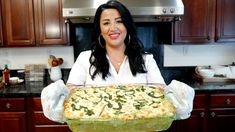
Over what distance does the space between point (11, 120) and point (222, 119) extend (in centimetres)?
191

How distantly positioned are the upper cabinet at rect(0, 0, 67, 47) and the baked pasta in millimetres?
1402

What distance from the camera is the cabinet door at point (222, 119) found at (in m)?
2.22

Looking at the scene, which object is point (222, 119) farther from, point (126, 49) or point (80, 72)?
point (80, 72)

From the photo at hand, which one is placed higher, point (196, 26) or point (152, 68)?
point (196, 26)

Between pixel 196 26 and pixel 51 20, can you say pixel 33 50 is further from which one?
pixel 196 26

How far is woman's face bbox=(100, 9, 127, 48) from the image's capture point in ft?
4.25

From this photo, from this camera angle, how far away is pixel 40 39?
7.78 feet

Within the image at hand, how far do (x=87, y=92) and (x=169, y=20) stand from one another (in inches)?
60.2

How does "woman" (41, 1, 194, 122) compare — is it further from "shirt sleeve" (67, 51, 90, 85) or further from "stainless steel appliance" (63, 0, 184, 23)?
"stainless steel appliance" (63, 0, 184, 23)

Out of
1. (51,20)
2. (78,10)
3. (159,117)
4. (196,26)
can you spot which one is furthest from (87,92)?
(196,26)

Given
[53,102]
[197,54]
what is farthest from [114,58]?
[197,54]

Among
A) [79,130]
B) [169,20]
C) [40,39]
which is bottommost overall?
[79,130]

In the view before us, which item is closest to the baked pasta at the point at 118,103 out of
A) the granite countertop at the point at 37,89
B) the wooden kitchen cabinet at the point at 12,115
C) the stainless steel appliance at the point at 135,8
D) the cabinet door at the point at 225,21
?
the stainless steel appliance at the point at 135,8

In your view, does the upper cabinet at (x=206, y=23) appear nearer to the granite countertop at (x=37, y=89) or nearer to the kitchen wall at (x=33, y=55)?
the granite countertop at (x=37, y=89)
